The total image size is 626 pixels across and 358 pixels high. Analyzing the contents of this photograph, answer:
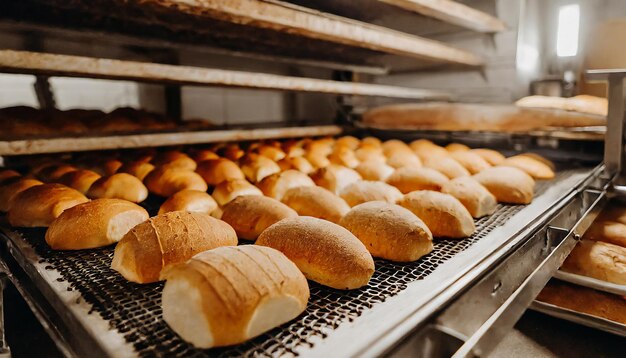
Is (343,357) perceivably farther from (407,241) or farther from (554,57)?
(554,57)

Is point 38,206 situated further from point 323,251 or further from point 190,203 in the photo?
point 323,251

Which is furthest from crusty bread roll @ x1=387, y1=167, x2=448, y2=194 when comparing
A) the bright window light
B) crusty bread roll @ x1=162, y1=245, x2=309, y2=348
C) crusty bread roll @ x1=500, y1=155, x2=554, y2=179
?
the bright window light

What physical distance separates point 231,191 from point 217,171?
0.37 m

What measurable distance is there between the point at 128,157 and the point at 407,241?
188 centimetres

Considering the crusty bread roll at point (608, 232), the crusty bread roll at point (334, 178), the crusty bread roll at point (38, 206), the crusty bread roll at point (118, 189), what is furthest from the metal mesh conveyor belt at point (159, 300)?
the crusty bread roll at point (608, 232)

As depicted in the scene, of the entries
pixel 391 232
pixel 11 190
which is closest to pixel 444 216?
pixel 391 232

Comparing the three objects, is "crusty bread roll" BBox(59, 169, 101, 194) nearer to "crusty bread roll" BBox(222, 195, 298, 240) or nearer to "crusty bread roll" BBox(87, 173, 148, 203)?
"crusty bread roll" BBox(87, 173, 148, 203)

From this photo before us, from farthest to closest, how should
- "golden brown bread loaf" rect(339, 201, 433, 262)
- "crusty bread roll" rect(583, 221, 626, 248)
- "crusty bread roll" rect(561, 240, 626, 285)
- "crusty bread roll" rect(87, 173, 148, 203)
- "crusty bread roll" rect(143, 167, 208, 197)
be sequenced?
"crusty bread roll" rect(583, 221, 626, 248)
"crusty bread roll" rect(561, 240, 626, 285)
"crusty bread roll" rect(143, 167, 208, 197)
"crusty bread roll" rect(87, 173, 148, 203)
"golden brown bread loaf" rect(339, 201, 433, 262)

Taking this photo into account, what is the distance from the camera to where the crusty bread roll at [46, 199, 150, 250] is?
3.67ft

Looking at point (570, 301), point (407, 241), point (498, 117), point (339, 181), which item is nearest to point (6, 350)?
point (407, 241)

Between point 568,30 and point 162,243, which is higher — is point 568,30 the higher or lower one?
the higher one

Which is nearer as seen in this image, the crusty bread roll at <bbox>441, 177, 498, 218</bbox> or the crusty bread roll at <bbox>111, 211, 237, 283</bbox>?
the crusty bread roll at <bbox>111, 211, 237, 283</bbox>

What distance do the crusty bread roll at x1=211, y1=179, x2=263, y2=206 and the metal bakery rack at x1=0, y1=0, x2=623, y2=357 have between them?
33 centimetres

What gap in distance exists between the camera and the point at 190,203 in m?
1.44
